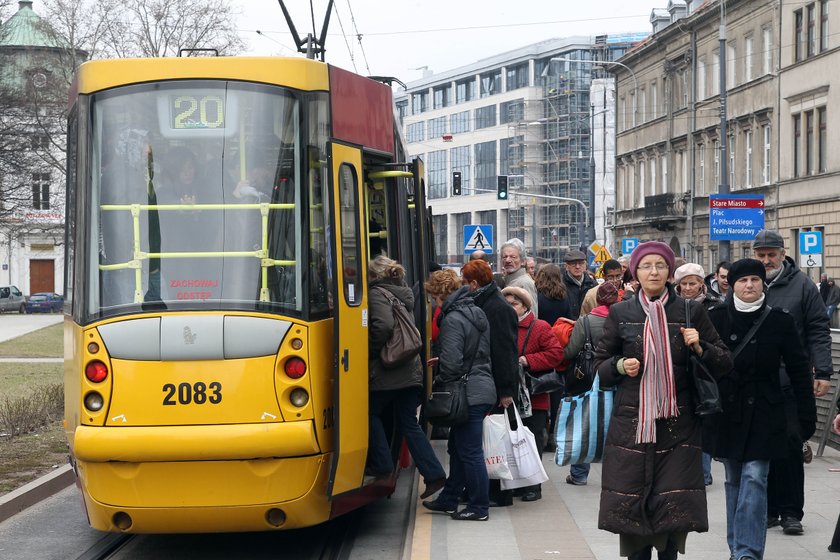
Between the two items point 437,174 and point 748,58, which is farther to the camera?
point 437,174

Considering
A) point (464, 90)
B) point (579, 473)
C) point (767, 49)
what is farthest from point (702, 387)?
point (464, 90)

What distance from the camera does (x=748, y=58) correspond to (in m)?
50.8

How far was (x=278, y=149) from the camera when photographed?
8.23 metres

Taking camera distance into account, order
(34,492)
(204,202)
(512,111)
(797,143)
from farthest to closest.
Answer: (512,111) → (797,143) → (34,492) → (204,202)

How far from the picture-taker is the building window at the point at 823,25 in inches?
1689

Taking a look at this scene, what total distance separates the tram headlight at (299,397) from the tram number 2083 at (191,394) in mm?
440

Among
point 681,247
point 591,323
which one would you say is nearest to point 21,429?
point 591,323

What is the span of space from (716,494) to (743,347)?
364 cm

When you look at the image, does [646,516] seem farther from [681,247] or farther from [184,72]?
[681,247]

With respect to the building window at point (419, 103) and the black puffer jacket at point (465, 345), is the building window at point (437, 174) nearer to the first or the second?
the building window at point (419, 103)

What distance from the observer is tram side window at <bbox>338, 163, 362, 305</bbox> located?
8.48 m

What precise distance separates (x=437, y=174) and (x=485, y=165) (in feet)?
26.0

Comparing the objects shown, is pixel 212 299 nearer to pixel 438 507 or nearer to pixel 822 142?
pixel 438 507

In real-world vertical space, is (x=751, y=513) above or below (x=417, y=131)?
below
